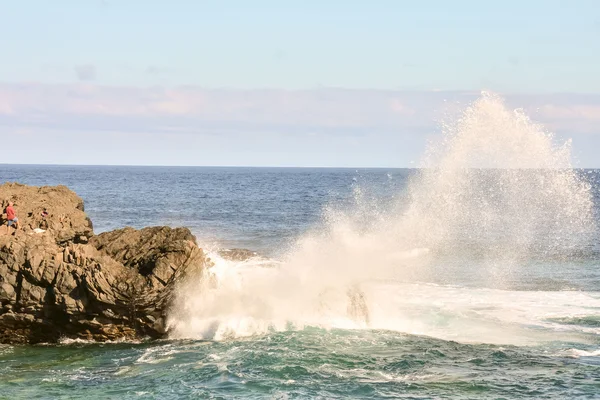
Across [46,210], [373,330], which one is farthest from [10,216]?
[373,330]

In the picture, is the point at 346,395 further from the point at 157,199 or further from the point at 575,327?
the point at 157,199

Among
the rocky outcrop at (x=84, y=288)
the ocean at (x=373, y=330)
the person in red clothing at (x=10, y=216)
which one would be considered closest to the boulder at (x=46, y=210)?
the person in red clothing at (x=10, y=216)

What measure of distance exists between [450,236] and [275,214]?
23.6 m

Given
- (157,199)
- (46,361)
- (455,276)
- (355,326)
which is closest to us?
(46,361)

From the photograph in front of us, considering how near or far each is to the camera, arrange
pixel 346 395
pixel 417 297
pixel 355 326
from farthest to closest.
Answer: pixel 417 297
pixel 355 326
pixel 346 395

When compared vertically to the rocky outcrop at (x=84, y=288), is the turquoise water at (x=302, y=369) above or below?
below

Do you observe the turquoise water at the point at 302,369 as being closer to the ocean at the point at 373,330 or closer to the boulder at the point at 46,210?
the ocean at the point at 373,330

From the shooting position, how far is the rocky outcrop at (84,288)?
74.9 ft

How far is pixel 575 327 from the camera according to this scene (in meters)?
25.9

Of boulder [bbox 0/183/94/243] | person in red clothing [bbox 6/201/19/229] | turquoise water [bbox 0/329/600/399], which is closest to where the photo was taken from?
turquoise water [bbox 0/329/600/399]

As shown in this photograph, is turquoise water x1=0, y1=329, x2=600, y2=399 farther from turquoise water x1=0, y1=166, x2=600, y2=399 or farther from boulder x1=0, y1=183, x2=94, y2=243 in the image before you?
boulder x1=0, y1=183, x2=94, y2=243

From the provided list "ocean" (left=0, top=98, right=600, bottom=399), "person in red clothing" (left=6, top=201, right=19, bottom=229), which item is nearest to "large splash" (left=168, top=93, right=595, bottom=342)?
"ocean" (left=0, top=98, right=600, bottom=399)

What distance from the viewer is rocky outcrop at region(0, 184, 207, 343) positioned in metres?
22.8

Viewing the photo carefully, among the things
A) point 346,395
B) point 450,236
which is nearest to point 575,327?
point 346,395
